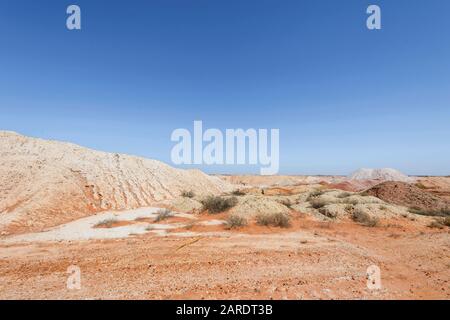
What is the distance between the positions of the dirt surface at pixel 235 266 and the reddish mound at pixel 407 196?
9096 mm

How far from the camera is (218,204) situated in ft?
56.1

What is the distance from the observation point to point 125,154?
1133 inches

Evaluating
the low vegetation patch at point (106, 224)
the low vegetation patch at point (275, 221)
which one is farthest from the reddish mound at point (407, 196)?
the low vegetation patch at point (106, 224)

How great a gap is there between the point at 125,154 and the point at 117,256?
22.1 metres

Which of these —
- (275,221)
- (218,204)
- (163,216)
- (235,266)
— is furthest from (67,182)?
(235,266)

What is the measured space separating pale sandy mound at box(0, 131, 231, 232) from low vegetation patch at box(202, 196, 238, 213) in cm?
648

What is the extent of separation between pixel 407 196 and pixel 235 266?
19.8m

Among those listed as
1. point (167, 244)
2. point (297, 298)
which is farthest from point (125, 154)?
point (297, 298)

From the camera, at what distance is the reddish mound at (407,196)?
19312 millimetres

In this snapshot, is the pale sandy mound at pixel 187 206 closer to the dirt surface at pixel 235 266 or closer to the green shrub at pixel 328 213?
the dirt surface at pixel 235 266

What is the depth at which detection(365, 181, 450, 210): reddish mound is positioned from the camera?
1931 cm

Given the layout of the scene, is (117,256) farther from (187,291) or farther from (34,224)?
(34,224)

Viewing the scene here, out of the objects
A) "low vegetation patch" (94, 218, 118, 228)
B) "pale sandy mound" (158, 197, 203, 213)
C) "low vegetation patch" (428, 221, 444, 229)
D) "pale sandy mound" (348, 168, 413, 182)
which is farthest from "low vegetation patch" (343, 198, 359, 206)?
"pale sandy mound" (348, 168, 413, 182)
